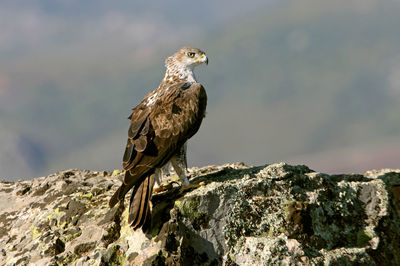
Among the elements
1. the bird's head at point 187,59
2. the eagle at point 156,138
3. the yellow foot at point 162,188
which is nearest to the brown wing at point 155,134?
the eagle at point 156,138

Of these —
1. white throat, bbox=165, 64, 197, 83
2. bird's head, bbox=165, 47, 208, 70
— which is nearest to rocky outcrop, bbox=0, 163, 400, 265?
white throat, bbox=165, 64, 197, 83

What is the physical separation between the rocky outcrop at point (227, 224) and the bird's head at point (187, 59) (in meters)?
2.16

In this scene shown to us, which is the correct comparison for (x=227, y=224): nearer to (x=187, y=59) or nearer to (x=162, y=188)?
(x=162, y=188)

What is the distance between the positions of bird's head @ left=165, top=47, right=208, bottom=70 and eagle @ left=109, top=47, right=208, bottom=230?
64 cm

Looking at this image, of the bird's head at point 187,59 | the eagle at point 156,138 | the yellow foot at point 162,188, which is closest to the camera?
the eagle at point 156,138

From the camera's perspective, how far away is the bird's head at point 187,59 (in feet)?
26.6

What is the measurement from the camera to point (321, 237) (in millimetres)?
5598

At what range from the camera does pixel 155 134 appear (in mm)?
6355

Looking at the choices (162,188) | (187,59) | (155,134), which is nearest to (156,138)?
(155,134)

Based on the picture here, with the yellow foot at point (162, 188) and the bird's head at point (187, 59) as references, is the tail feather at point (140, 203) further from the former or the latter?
the bird's head at point (187, 59)

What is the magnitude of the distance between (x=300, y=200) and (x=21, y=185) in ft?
14.6

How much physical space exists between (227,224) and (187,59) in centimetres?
369

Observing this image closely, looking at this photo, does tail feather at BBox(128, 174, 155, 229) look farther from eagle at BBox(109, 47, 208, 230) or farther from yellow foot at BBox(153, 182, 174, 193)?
yellow foot at BBox(153, 182, 174, 193)

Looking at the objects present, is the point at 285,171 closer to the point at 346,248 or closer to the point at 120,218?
the point at 346,248
